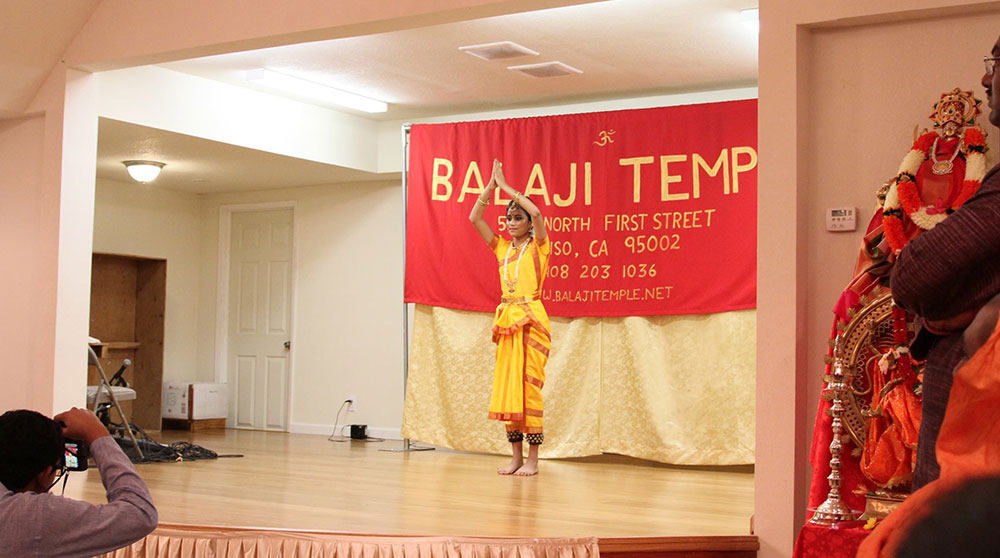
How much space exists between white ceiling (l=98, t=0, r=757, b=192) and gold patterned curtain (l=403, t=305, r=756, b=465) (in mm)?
1563

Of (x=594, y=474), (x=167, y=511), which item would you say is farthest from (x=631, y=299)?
(x=167, y=511)

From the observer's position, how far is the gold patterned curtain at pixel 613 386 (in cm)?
643

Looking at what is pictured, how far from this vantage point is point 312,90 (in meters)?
7.05

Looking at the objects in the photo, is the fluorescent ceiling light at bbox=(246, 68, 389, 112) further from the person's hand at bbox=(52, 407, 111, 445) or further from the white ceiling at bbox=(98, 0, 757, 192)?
the person's hand at bbox=(52, 407, 111, 445)

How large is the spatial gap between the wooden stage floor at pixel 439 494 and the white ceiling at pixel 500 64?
227cm

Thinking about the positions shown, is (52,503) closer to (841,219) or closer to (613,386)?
(841,219)

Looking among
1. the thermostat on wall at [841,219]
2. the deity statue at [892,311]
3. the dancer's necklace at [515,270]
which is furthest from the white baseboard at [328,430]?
the deity statue at [892,311]

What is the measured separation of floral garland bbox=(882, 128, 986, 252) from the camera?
3081 mm

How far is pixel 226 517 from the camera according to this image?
438 centimetres

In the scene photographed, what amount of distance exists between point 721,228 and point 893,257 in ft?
10.9

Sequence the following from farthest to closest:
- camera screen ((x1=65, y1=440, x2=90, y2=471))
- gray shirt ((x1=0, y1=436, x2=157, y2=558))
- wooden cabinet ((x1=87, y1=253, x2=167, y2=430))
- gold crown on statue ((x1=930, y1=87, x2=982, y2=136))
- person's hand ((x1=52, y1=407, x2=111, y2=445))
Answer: wooden cabinet ((x1=87, y1=253, x2=167, y2=430)), gold crown on statue ((x1=930, y1=87, x2=982, y2=136)), camera screen ((x1=65, y1=440, x2=90, y2=471)), person's hand ((x1=52, y1=407, x2=111, y2=445)), gray shirt ((x1=0, y1=436, x2=157, y2=558))

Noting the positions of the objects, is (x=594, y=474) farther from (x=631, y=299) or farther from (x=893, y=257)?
(x=893, y=257)

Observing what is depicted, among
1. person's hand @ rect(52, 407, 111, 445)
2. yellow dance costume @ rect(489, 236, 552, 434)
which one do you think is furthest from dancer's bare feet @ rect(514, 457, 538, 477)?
person's hand @ rect(52, 407, 111, 445)

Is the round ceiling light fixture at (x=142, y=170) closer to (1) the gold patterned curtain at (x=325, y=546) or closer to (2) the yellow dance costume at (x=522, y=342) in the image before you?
(2) the yellow dance costume at (x=522, y=342)
